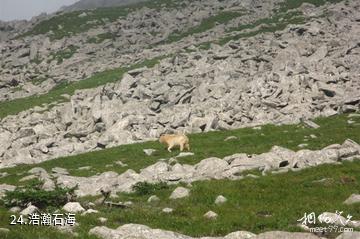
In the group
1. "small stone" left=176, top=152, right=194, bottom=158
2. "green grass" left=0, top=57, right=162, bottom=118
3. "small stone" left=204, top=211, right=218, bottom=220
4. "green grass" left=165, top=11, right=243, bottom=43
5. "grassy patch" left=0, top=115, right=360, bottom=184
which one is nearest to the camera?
"small stone" left=204, top=211, right=218, bottom=220

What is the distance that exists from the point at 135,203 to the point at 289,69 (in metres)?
40.0

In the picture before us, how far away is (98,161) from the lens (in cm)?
4231

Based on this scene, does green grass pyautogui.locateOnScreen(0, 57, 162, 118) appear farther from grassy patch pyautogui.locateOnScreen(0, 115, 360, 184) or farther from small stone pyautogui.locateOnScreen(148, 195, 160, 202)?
small stone pyautogui.locateOnScreen(148, 195, 160, 202)

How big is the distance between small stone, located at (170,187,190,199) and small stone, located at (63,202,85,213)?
15.8 ft

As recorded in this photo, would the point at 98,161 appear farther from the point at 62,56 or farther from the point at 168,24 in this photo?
the point at 168,24

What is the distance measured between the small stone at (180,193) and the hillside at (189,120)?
94 millimetres

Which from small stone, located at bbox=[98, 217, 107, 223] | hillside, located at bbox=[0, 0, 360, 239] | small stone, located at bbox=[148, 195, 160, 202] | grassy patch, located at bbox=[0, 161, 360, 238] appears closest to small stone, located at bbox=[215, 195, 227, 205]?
grassy patch, located at bbox=[0, 161, 360, 238]

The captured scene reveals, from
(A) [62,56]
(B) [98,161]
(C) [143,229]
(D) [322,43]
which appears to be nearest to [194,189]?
(C) [143,229]

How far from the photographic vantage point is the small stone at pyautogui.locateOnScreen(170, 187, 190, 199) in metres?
25.1

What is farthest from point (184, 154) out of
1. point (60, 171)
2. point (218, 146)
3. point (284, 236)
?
point (284, 236)

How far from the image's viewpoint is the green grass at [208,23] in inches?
4129

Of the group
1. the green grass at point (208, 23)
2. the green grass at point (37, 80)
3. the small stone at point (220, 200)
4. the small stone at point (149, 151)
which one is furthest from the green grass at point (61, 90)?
the small stone at point (220, 200)

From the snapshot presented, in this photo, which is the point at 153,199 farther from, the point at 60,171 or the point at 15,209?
the point at 60,171

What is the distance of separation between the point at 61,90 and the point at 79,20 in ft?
177
